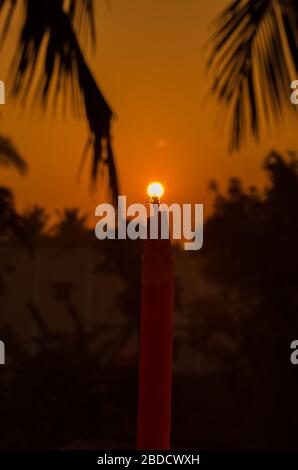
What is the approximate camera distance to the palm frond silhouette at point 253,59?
2416 millimetres

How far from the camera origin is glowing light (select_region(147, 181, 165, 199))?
149 centimetres

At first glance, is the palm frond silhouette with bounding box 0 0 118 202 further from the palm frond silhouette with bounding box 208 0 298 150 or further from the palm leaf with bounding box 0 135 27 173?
the palm leaf with bounding box 0 135 27 173

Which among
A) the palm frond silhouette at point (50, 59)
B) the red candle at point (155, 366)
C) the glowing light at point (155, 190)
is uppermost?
the palm frond silhouette at point (50, 59)

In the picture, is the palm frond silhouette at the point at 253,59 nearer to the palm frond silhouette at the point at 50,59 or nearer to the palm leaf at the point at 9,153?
the palm frond silhouette at the point at 50,59

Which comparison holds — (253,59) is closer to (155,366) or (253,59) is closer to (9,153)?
(155,366)

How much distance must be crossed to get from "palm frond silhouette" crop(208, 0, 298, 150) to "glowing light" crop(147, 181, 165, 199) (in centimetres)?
94

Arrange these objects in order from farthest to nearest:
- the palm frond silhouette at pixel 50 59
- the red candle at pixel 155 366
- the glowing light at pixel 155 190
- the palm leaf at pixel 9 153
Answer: the palm leaf at pixel 9 153
the palm frond silhouette at pixel 50 59
the glowing light at pixel 155 190
the red candle at pixel 155 366

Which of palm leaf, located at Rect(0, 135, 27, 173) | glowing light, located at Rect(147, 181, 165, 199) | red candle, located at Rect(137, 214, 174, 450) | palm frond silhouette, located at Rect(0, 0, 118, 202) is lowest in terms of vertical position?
red candle, located at Rect(137, 214, 174, 450)

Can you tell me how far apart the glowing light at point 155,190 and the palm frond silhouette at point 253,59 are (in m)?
0.94

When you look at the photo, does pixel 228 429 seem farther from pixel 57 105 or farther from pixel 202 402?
pixel 57 105

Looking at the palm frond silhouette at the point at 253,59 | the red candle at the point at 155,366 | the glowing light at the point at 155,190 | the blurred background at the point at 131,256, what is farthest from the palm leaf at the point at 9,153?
the red candle at the point at 155,366

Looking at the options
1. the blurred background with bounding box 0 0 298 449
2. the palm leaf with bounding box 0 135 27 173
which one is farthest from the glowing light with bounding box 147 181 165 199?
the palm leaf with bounding box 0 135 27 173

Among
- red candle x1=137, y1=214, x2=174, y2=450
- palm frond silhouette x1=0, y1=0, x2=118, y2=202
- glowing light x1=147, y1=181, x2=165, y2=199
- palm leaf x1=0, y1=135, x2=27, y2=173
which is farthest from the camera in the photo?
palm leaf x1=0, y1=135, x2=27, y2=173

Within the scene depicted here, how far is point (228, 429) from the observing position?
675 inches
